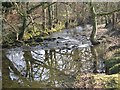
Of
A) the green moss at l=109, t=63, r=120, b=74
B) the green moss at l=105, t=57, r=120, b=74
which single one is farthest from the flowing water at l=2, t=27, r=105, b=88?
the green moss at l=109, t=63, r=120, b=74

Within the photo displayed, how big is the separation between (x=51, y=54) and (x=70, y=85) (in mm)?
7195

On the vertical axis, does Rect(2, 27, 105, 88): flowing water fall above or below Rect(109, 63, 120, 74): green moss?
below

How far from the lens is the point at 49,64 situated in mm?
16844

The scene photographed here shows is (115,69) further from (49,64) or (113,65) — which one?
(49,64)

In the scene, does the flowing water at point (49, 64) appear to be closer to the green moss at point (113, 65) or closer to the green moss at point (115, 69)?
the green moss at point (113, 65)

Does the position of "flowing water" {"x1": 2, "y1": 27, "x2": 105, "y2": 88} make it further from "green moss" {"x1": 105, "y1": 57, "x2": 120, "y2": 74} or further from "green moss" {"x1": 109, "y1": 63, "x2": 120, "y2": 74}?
"green moss" {"x1": 109, "y1": 63, "x2": 120, "y2": 74}

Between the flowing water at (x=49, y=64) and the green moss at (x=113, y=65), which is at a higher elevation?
the green moss at (x=113, y=65)

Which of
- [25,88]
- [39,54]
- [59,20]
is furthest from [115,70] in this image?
[59,20]

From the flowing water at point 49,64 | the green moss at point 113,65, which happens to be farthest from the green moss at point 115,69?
the flowing water at point 49,64

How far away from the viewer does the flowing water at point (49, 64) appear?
13898 millimetres

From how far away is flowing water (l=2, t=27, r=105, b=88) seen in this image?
1390 cm

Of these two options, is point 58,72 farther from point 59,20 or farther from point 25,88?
point 59,20

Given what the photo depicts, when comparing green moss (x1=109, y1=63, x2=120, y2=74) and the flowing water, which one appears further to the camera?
the flowing water

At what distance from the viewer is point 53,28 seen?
33656 mm
